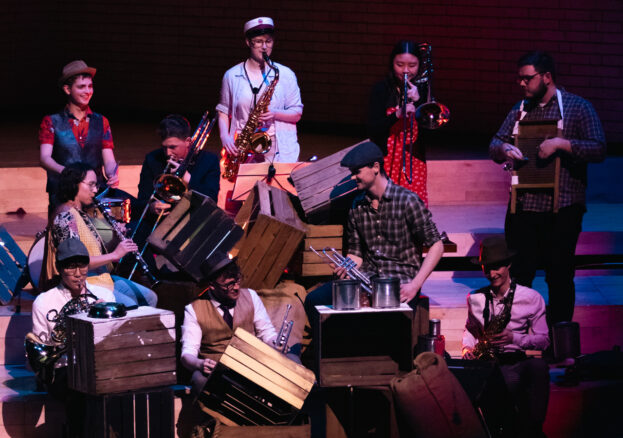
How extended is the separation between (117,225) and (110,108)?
25.6 ft

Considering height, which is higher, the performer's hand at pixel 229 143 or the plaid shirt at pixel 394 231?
the performer's hand at pixel 229 143

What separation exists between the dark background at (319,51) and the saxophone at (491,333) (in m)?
4.69

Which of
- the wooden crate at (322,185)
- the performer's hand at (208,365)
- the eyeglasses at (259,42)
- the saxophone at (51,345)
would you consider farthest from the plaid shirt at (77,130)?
the performer's hand at (208,365)

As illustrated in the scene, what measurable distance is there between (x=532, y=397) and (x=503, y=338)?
47 cm

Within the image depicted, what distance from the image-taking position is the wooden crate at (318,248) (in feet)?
21.2

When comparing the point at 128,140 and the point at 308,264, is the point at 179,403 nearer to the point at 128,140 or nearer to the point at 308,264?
the point at 308,264

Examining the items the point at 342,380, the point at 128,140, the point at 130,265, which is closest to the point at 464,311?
the point at 342,380

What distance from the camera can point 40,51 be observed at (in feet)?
45.1

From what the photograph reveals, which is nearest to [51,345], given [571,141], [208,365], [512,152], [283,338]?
[208,365]

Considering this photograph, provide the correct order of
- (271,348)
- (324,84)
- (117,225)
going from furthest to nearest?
1. (324,84)
2. (117,225)
3. (271,348)

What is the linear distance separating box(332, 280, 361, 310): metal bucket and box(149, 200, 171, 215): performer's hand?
1788 millimetres

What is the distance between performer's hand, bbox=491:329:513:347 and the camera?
5.71m

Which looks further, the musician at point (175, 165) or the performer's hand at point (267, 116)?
the performer's hand at point (267, 116)

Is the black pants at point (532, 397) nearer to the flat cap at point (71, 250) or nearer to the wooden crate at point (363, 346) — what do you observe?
the wooden crate at point (363, 346)
